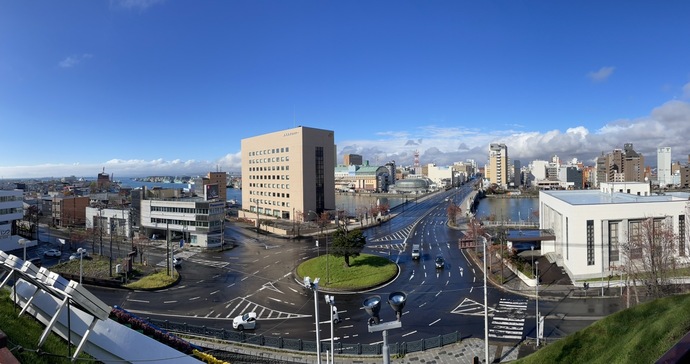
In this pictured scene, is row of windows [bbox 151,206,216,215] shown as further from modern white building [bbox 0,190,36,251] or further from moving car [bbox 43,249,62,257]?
modern white building [bbox 0,190,36,251]

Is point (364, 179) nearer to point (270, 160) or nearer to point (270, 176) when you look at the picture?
point (270, 176)

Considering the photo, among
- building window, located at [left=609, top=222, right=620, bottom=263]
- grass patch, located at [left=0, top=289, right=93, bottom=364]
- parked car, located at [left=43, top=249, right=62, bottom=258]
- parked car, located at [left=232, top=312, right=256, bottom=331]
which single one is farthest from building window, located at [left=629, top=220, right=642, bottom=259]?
parked car, located at [left=43, top=249, right=62, bottom=258]

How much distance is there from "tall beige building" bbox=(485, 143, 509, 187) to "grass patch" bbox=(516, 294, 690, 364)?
503ft

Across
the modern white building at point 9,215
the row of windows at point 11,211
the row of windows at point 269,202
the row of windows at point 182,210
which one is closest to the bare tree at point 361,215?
the row of windows at point 269,202

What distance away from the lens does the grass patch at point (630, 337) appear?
682 cm

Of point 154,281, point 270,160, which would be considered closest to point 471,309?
point 154,281

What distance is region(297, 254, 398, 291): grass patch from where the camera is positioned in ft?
80.0

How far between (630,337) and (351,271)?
765 inches

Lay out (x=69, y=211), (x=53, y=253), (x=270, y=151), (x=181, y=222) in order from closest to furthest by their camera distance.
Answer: (x=53, y=253) < (x=181, y=222) < (x=69, y=211) < (x=270, y=151)

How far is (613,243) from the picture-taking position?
25188mm

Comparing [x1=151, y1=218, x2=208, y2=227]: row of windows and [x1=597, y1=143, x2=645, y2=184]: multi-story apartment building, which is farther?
[x1=597, y1=143, x2=645, y2=184]: multi-story apartment building

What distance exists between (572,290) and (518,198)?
3999 inches

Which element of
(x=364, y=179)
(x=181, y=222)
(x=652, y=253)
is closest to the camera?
(x=652, y=253)

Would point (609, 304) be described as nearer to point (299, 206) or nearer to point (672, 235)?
point (672, 235)
